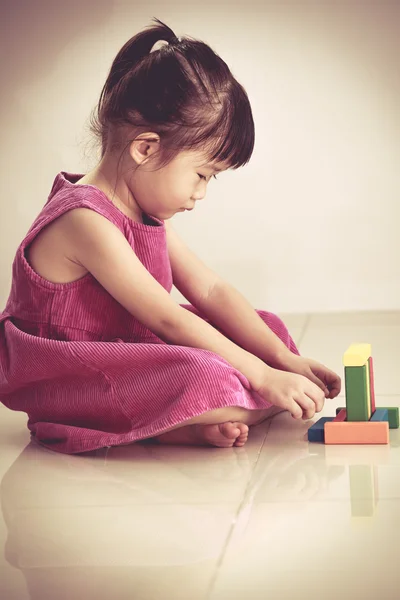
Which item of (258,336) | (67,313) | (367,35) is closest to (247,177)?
(367,35)

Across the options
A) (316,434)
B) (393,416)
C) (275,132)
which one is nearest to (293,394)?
(316,434)

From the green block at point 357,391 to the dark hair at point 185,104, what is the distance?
30 cm

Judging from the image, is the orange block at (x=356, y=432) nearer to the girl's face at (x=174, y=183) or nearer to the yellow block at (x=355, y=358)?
the yellow block at (x=355, y=358)

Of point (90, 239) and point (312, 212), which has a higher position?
point (90, 239)

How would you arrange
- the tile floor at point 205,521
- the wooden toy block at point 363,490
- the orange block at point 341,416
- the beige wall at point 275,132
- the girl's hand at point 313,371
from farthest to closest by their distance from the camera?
the beige wall at point 275,132, the girl's hand at point 313,371, the orange block at point 341,416, the wooden toy block at point 363,490, the tile floor at point 205,521

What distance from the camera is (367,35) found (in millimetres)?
2316

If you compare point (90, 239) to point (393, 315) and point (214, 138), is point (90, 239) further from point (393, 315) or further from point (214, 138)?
point (393, 315)

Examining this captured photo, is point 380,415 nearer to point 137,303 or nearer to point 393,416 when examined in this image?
point 393,416

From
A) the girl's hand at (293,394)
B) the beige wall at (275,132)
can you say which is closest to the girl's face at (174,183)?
the girl's hand at (293,394)

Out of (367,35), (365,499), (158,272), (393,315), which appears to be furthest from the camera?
(367,35)

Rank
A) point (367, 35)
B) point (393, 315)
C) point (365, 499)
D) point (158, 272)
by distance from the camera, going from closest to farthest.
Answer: point (365, 499)
point (158, 272)
point (393, 315)
point (367, 35)

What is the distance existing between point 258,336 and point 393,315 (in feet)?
2.99

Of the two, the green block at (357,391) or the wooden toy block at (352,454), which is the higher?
the green block at (357,391)

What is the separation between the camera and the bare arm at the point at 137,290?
114 centimetres
